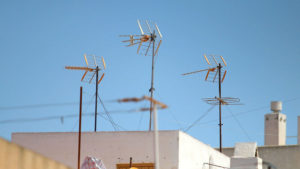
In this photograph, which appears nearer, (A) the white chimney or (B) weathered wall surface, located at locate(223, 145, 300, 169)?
(B) weathered wall surface, located at locate(223, 145, 300, 169)

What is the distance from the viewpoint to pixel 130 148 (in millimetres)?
32312

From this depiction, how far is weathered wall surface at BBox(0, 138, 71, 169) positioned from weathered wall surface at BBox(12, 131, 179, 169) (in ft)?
41.0

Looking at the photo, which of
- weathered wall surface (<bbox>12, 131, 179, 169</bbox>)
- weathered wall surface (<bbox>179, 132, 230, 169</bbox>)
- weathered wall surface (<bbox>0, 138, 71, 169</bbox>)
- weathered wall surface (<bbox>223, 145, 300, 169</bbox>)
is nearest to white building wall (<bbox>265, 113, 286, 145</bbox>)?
weathered wall surface (<bbox>223, 145, 300, 169</bbox>)

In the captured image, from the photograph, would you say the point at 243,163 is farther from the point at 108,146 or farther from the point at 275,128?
the point at 275,128

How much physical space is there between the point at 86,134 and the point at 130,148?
87.2 inches

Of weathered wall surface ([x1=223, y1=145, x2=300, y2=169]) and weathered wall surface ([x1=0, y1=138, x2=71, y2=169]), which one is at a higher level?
weathered wall surface ([x1=223, y1=145, x2=300, y2=169])

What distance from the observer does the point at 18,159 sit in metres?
18.5

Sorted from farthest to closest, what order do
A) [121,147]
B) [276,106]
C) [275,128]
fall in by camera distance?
[276,106]
[275,128]
[121,147]

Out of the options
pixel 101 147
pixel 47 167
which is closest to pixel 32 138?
pixel 101 147

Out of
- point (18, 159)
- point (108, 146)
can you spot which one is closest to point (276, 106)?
point (108, 146)

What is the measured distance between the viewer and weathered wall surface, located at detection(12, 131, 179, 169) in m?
31.7

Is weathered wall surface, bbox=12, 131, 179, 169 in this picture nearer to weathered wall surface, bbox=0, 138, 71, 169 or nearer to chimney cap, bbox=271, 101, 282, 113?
weathered wall surface, bbox=0, 138, 71, 169

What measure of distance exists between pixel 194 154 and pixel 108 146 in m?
3.98

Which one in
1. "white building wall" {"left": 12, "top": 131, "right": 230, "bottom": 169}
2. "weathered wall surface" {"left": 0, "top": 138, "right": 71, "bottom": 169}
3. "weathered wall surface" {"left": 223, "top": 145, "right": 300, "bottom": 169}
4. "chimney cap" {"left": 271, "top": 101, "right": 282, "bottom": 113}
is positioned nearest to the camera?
"weathered wall surface" {"left": 0, "top": 138, "right": 71, "bottom": 169}
